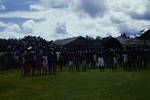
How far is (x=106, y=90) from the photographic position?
25.8 metres

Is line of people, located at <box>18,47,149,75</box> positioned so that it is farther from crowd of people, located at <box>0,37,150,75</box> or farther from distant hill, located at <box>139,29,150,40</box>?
distant hill, located at <box>139,29,150,40</box>

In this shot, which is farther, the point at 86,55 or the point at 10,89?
the point at 86,55

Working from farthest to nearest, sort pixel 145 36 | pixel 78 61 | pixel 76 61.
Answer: pixel 145 36
pixel 78 61
pixel 76 61

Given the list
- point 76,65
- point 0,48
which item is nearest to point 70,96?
point 76,65

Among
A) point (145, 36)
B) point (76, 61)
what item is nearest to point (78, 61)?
point (76, 61)

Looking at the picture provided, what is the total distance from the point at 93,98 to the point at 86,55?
1302 inches

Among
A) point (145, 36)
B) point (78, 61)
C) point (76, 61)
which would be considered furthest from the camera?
point (145, 36)

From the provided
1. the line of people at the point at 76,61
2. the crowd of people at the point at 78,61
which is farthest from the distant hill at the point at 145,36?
the line of people at the point at 76,61

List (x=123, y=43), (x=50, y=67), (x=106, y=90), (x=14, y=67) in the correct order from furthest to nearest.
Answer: (x=123, y=43)
(x=14, y=67)
(x=50, y=67)
(x=106, y=90)

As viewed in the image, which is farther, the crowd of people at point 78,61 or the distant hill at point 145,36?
the distant hill at point 145,36

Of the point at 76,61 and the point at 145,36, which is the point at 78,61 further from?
the point at 145,36

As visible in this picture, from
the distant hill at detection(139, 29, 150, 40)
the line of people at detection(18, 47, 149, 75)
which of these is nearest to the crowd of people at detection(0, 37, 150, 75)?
the line of people at detection(18, 47, 149, 75)

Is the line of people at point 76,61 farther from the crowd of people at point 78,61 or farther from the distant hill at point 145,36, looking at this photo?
the distant hill at point 145,36

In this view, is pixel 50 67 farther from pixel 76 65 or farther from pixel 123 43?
pixel 123 43
